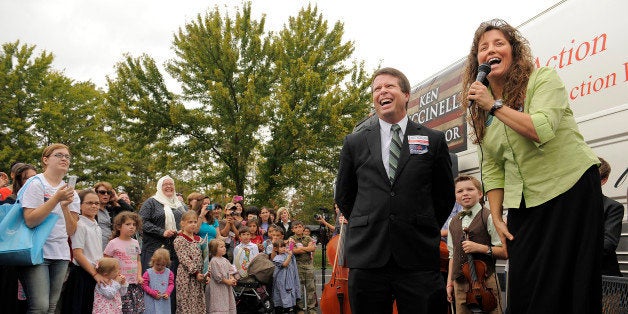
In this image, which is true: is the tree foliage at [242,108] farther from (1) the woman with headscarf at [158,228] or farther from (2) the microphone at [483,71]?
(2) the microphone at [483,71]

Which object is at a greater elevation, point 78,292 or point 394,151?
point 394,151

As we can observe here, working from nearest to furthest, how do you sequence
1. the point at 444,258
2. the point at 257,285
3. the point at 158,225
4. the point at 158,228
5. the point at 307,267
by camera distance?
the point at 444,258 → the point at 158,228 → the point at 158,225 → the point at 257,285 → the point at 307,267

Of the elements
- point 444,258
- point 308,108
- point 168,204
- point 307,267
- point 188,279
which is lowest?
point 307,267

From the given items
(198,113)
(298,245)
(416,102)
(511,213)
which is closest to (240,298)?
(298,245)

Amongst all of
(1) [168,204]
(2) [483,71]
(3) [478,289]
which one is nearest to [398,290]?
(2) [483,71]

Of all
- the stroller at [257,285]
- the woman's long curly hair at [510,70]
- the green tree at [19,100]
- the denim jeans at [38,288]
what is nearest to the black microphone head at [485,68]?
the woman's long curly hair at [510,70]

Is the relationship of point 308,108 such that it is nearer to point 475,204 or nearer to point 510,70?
point 475,204

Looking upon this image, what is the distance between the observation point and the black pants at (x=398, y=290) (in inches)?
114

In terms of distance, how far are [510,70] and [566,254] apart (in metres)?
0.87

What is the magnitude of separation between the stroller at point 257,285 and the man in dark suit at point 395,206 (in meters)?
6.32

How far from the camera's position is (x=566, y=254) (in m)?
2.28

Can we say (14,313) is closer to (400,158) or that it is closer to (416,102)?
(400,158)

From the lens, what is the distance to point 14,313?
5379 mm

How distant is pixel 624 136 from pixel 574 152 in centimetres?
302
